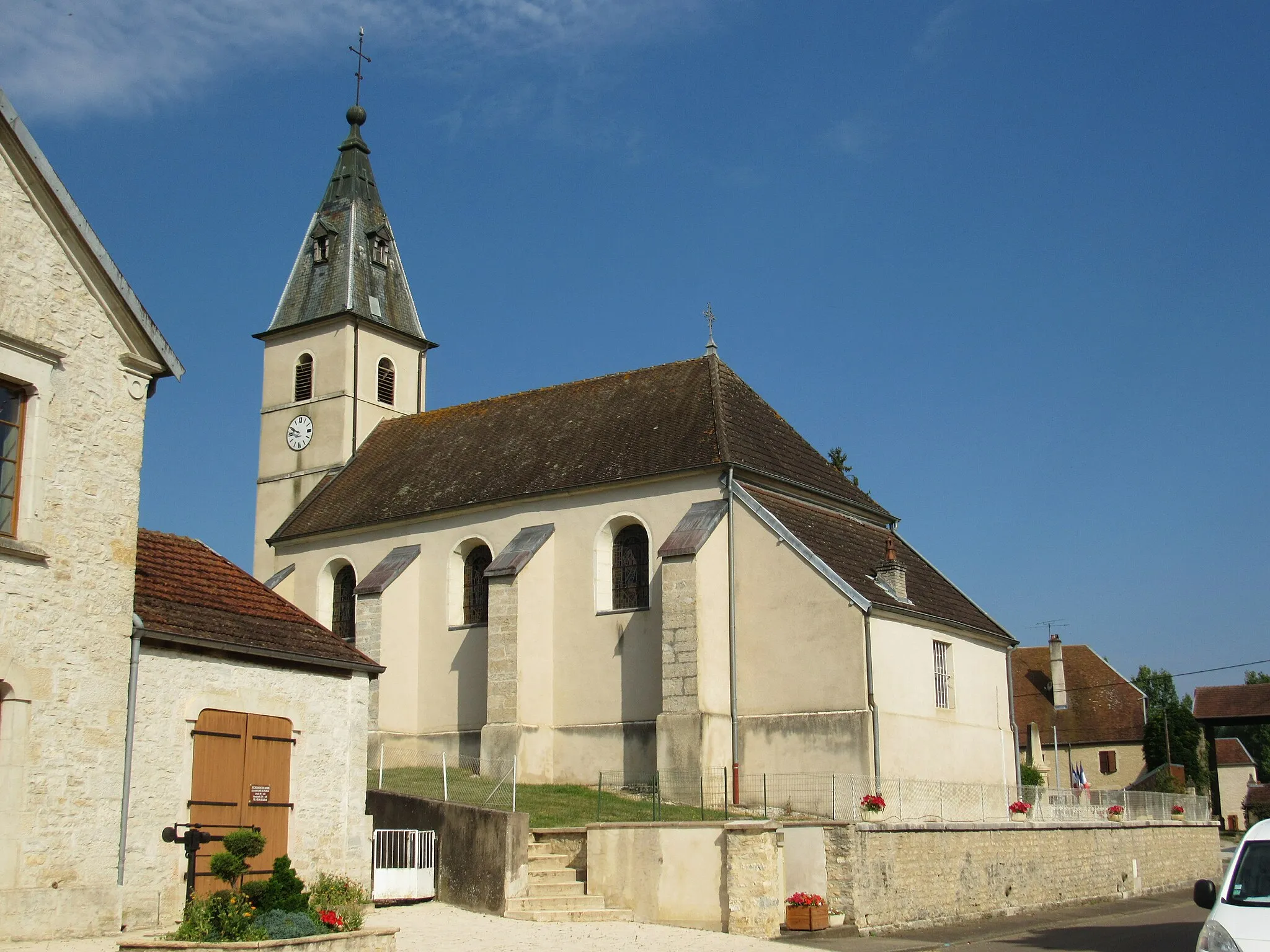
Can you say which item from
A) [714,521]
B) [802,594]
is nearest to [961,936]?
[802,594]

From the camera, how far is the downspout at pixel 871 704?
2402cm

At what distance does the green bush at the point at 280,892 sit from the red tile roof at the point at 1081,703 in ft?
138

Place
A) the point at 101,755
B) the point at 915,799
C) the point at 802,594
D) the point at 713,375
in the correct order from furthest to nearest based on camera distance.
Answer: the point at 713,375, the point at 802,594, the point at 915,799, the point at 101,755

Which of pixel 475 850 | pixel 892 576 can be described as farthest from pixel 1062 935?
pixel 475 850

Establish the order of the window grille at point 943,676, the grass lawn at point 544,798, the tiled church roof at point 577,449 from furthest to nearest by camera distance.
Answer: the tiled church roof at point 577,449 → the window grille at point 943,676 → the grass lawn at point 544,798

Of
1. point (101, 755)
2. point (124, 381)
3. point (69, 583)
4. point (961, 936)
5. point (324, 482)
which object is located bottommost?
point (961, 936)

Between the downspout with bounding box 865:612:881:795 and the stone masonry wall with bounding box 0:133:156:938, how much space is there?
13975 mm

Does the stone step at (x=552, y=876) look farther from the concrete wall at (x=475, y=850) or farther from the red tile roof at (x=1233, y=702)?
the red tile roof at (x=1233, y=702)

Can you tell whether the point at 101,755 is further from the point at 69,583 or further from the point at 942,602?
the point at 942,602

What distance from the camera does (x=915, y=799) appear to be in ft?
77.6

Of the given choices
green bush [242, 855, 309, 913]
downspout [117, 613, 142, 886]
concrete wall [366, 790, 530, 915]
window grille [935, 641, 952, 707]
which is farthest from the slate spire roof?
green bush [242, 855, 309, 913]

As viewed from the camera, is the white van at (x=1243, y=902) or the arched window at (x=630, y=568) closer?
the white van at (x=1243, y=902)

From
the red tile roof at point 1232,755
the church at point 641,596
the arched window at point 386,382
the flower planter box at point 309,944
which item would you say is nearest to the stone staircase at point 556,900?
the flower planter box at point 309,944

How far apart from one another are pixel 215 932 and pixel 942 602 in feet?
65.9
